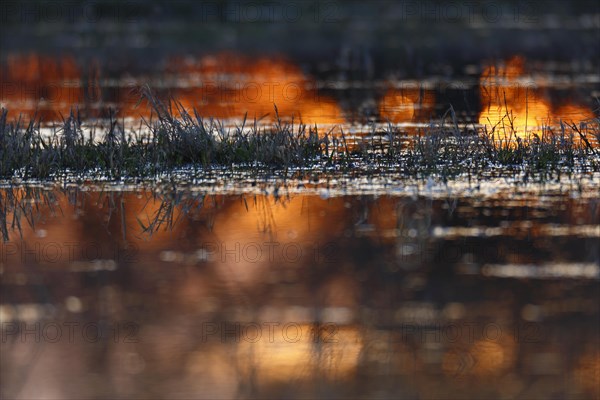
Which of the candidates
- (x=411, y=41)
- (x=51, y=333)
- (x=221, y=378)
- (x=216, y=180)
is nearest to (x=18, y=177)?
(x=216, y=180)

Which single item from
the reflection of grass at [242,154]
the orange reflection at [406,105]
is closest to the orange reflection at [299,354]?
the reflection of grass at [242,154]

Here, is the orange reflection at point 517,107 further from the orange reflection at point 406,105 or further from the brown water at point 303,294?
the brown water at point 303,294

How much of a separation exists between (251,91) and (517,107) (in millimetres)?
5324

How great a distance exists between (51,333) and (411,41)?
84.3 feet

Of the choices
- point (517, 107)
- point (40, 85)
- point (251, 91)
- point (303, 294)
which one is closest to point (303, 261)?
point (303, 294)

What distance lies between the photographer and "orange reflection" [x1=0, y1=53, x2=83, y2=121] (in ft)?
62.5

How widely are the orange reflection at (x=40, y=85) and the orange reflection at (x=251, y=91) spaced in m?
1.81

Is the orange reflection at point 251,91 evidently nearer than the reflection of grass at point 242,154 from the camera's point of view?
No

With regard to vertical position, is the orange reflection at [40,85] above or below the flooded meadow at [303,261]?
above

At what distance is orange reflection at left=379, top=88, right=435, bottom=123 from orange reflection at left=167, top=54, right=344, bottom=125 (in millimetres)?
695

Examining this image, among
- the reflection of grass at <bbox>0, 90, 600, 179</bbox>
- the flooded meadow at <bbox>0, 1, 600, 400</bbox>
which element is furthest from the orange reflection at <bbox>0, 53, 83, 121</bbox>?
the reflection of grass at <bbox>0, 90, 600, 179</bbox>

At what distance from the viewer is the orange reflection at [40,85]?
A: 62.5 feet

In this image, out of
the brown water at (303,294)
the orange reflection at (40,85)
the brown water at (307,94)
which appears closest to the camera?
the brown water at (303,294)

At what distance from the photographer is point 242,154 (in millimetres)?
11625
